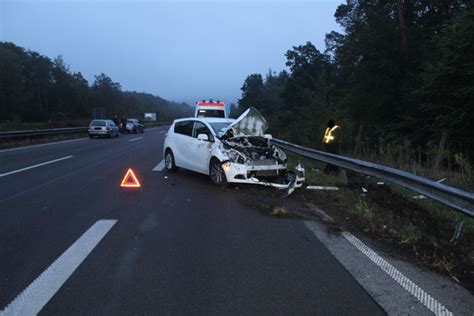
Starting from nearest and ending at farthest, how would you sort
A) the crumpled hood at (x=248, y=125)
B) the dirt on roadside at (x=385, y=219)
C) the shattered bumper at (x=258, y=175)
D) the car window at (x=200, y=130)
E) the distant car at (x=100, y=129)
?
the dirt on roadside at (x=385, y=219)
the shattered bumper at (x=258, y=175)
the crumpled hood at (x=248, y=125)
the car window at (x=200, y=130)
the distant car at (x=100, y=129)

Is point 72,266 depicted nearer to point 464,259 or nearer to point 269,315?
point 269,315

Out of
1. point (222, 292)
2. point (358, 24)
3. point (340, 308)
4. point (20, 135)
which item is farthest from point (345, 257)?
point (358, 24)

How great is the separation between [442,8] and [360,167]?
102 feet

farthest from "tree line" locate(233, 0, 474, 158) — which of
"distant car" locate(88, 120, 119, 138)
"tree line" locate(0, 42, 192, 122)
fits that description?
"tree line" locate(0, 42, 192, 122)

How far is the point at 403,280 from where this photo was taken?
4.48 metres

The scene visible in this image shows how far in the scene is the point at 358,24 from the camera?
33094mm

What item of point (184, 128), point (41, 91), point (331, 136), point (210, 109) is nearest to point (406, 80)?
point (210, 109)

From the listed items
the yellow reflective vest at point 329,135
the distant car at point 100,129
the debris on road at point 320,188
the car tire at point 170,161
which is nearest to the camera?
the debris on road at point 320,188

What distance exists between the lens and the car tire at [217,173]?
1005cm

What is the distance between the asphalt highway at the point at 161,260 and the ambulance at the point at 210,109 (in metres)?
14.5

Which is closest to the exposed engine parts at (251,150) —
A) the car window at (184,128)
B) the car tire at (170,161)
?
the car window at (184,128)

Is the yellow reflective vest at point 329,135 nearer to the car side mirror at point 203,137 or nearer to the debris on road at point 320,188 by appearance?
the debris on road at point 320,188

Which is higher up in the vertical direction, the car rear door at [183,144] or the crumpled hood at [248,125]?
the crumpled hood at [248,125]

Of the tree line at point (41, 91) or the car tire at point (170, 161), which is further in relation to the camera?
the tree line at point (41, 91)
